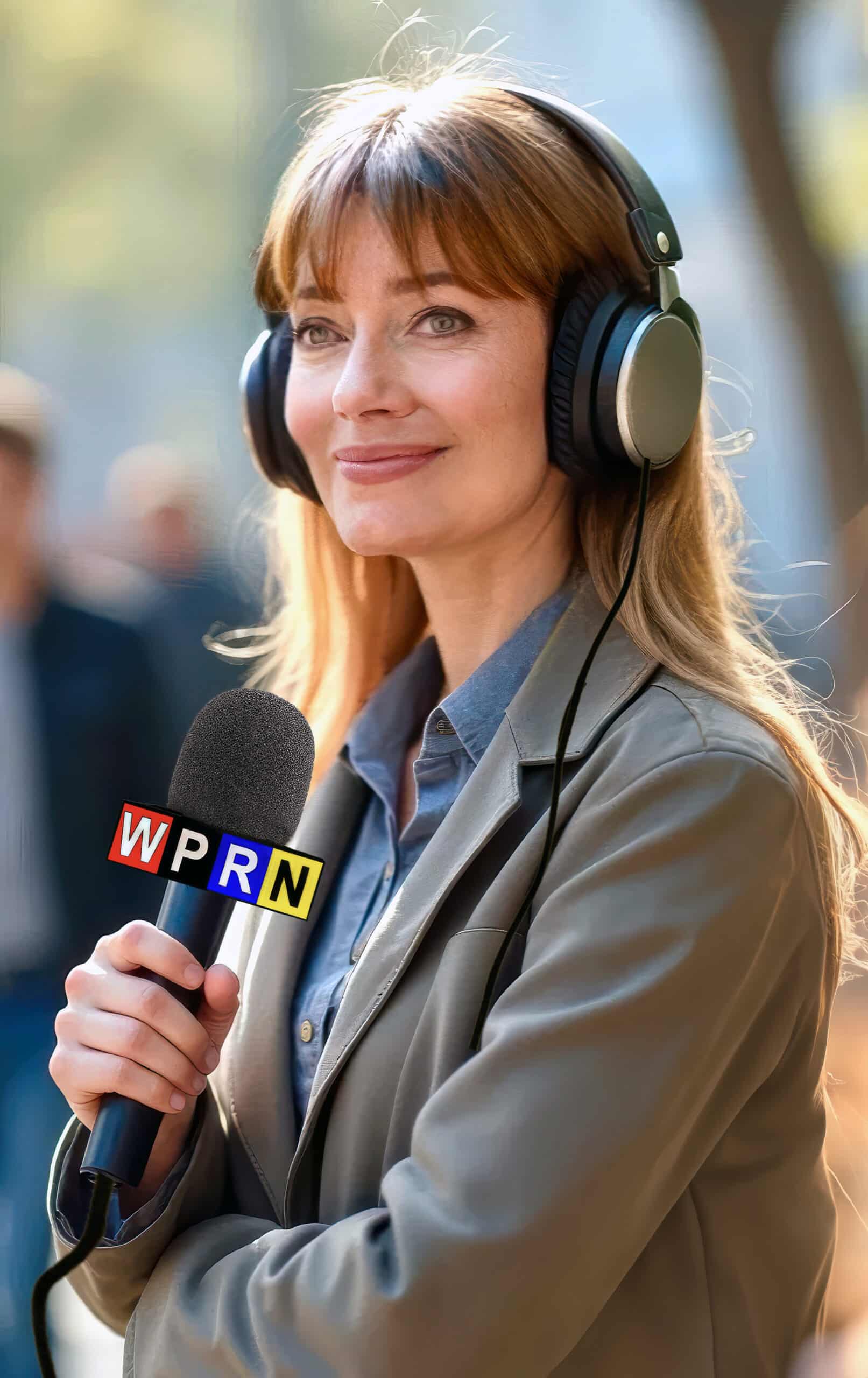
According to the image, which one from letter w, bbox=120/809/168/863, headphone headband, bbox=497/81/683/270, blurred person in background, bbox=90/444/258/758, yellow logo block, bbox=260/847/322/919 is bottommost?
yellow logo block, bbox=260/847/322/919

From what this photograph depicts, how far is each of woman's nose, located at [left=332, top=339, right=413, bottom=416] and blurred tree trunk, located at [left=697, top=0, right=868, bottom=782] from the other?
33.7 inches

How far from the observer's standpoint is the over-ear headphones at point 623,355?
914 millimetres

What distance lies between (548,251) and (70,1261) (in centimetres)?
78

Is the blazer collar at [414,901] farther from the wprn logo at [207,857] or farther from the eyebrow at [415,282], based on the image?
the eyebrow at [415,282]

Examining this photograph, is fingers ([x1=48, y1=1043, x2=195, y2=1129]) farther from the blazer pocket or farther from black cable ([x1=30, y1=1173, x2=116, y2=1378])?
the blazer pocket

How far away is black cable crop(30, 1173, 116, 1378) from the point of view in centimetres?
69

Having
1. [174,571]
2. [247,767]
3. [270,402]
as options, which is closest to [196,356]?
[174,571]

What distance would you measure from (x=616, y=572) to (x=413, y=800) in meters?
0.29

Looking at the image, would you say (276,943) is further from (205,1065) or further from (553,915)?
(553,915)

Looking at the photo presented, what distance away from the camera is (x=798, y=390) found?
164 cm

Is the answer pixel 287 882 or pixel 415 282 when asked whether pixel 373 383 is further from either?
pixel 287 882

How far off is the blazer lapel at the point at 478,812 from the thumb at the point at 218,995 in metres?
0.10

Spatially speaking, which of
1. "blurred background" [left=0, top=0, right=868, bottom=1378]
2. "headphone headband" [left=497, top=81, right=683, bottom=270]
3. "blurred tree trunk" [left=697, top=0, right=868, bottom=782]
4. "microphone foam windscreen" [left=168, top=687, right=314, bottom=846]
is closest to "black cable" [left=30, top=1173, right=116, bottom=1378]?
"microphone foam windscreen" [left=168, top=687, right=314, bottom=846]

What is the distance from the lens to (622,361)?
0.91 metres
